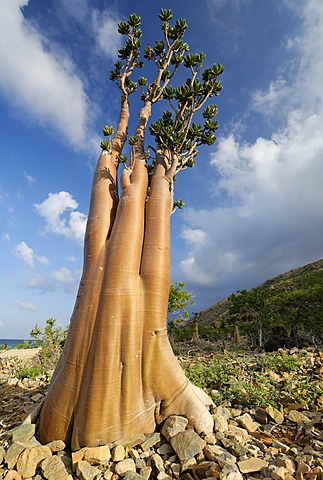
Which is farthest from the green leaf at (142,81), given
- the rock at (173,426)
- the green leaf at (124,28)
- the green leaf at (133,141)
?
the rock at (173,426)

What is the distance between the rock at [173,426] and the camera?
338 cm

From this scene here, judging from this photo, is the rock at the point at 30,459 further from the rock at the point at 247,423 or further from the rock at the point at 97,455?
the rock at the point at 247,423

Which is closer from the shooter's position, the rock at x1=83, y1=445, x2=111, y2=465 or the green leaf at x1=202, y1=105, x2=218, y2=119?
the rock at x1=83, y1=445, x2=111, y2=465

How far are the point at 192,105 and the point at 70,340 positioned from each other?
15.4 feet

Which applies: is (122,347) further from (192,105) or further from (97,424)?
(192,105)

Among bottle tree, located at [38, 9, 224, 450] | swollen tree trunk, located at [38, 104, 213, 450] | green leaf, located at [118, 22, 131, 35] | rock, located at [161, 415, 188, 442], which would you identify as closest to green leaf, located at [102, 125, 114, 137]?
bottle tree, located at [38, 9, 224, 450]

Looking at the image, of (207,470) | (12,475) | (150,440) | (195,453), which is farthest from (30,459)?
(207,470)

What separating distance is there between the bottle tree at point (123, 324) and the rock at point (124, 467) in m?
0.47

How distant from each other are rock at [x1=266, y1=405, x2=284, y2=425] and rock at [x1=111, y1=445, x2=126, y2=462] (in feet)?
6.53

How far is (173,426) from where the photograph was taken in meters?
3.44

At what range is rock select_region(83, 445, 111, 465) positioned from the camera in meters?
3.02

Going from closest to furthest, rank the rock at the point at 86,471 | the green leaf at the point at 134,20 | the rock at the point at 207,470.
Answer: the rock at the point at 207,470 → the rock at the point at 86,471 → the green leaf at the point at 134,20

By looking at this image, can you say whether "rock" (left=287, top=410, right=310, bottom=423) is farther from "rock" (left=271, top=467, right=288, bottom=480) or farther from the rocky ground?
"rock" (left=271, top=467, right=288, bottom=480)

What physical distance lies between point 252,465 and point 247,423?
3.15 feet
